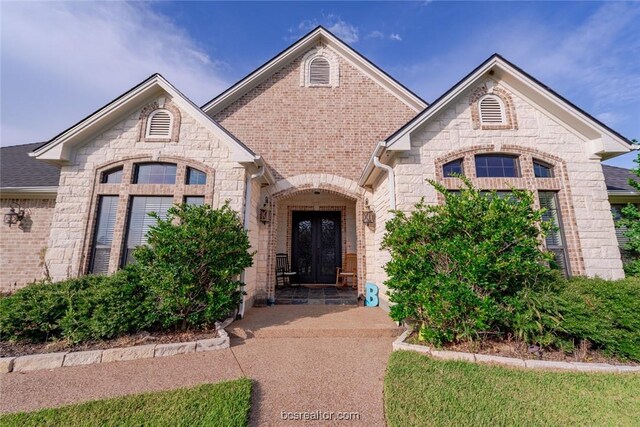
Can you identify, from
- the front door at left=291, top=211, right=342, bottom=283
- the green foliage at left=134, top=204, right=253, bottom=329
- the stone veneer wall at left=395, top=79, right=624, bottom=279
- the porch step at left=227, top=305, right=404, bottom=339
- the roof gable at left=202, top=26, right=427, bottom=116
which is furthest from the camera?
the front door at left=291, top=211, right=342, bottom=283

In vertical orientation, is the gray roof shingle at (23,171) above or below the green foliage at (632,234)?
above

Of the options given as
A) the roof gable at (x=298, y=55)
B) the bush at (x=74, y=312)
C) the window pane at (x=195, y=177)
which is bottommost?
the bush at (x=74, y=312)

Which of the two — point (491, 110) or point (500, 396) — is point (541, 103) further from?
point (500, 396)

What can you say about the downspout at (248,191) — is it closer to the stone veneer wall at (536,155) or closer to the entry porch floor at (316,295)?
the entry porch floor at (316,295)

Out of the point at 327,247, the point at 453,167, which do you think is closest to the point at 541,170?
the point at 453,167

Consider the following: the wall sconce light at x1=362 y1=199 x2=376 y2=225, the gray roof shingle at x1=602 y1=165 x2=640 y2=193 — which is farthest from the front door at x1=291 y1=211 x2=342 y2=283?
the gray roof shingle at x1=602 y1=165 x2=640 y2=193

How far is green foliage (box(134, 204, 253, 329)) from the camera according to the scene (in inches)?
170

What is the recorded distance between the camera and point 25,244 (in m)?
7.03

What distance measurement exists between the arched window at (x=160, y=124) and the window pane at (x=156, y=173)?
734 millimetres

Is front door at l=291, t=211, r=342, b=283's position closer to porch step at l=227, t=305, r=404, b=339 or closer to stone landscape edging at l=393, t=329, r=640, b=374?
porch step at l=227, t=305, r=404, b=339

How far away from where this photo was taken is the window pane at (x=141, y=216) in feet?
19.2

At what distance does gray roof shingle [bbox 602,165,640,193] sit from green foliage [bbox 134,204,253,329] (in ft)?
36.2

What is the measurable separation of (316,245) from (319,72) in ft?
20.6

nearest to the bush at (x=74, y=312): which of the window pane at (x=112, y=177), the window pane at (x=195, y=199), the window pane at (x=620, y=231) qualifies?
the window pane at (x=195, y=199)
